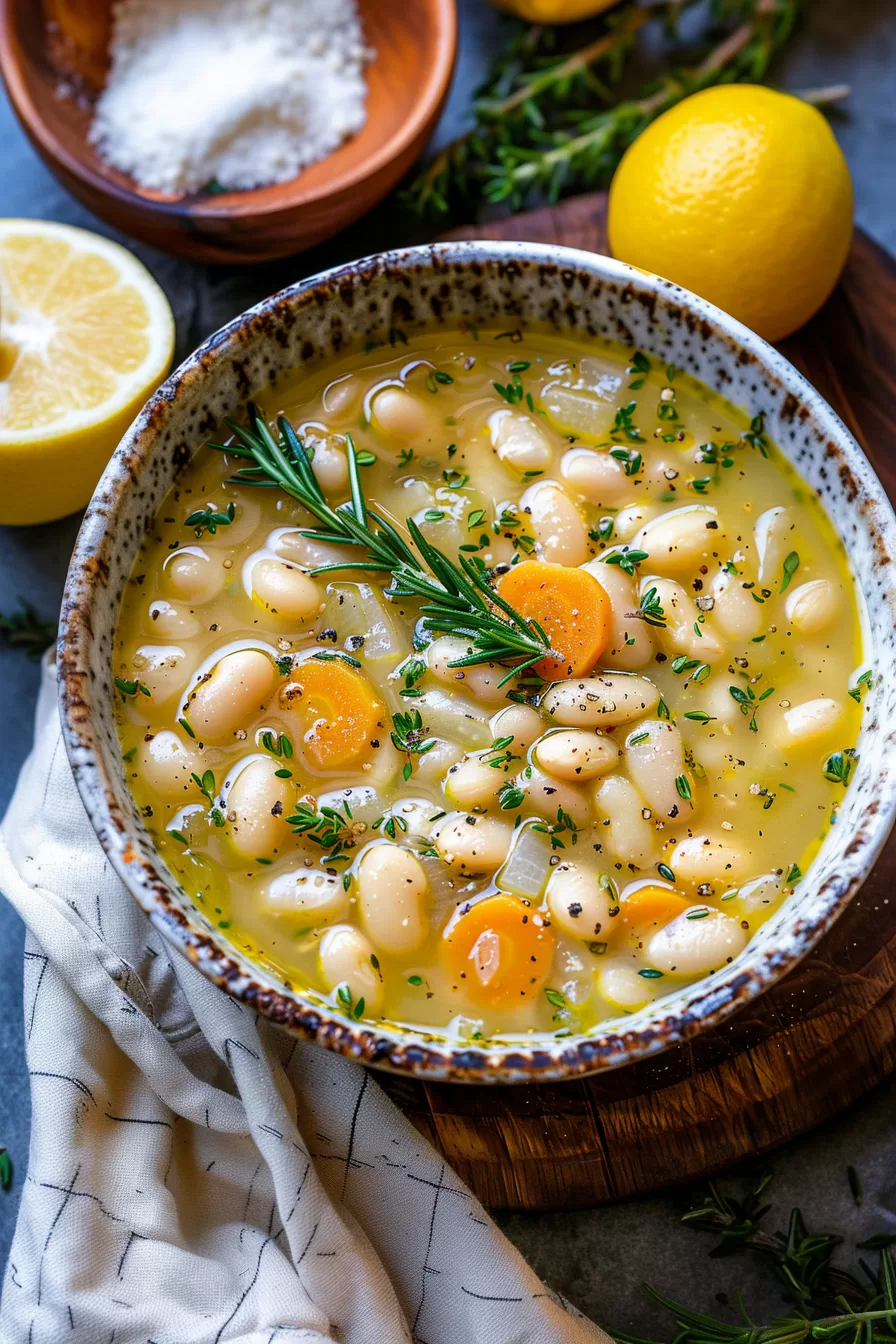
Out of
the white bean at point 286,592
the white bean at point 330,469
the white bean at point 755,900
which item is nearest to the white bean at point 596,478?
the white bean at point 330,469

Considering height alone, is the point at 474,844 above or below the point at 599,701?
below

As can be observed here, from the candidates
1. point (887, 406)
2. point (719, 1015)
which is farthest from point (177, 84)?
point (719, 1015)

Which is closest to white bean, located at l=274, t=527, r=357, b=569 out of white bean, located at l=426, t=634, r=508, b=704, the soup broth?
the soup broth

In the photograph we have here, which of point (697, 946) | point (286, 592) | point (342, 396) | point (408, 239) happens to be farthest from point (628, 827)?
point (408, 239)

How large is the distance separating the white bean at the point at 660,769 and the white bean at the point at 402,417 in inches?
26.6

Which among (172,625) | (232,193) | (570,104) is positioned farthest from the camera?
(570,104)

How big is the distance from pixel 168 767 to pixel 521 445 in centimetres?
81

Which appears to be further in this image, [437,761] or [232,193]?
[232,193]

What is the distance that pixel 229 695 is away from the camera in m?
2.06

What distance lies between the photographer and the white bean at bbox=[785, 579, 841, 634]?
215 cm

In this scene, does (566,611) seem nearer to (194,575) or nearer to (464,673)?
(464,673)

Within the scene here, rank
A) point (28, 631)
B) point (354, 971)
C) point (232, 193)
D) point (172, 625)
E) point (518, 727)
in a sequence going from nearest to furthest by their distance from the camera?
1. point (354, 971)
2. point (518, 727)
3. point (172, 625)
4. point (28, 631)
5. point (232, 193)

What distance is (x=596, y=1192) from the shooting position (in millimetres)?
2270

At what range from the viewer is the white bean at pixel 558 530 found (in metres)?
2.16
